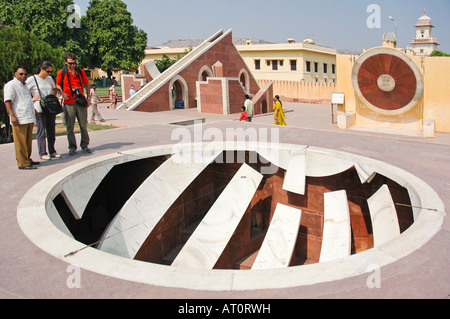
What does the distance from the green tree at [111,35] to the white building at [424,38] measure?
63.9 meters

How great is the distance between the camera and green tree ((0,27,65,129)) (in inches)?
444

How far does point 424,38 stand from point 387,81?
83297 mm

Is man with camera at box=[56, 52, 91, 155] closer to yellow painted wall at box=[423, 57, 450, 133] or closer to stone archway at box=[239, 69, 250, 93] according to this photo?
yellow painted wall at box=[423, 57, 450, 133]

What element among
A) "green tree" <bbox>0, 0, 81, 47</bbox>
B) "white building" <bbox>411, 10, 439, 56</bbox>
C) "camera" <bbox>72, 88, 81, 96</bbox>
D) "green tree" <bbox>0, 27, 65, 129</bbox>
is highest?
"white building" <bbox>411, 10, 439, 56</bbox>

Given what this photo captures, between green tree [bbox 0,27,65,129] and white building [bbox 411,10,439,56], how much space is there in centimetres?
8508

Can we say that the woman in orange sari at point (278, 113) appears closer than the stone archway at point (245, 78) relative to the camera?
Yes

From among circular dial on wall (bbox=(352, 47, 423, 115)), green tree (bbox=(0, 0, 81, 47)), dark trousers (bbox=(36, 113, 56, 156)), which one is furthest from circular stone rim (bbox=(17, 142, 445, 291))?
green tree (bbox=(0, 0, 81, 47))

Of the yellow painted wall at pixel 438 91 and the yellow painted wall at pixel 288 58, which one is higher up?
the yellow painted wall at pixel 288 58

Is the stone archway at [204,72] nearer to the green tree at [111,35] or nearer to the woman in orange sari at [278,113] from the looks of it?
the woman in orange sari at [278,113]

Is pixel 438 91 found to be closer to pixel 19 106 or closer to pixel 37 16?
pixel 19 106

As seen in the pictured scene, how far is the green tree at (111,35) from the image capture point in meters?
41.8

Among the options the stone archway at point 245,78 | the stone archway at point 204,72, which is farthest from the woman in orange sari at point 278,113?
the stone archway at point 245,78

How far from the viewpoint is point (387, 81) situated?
1254 centimetres
